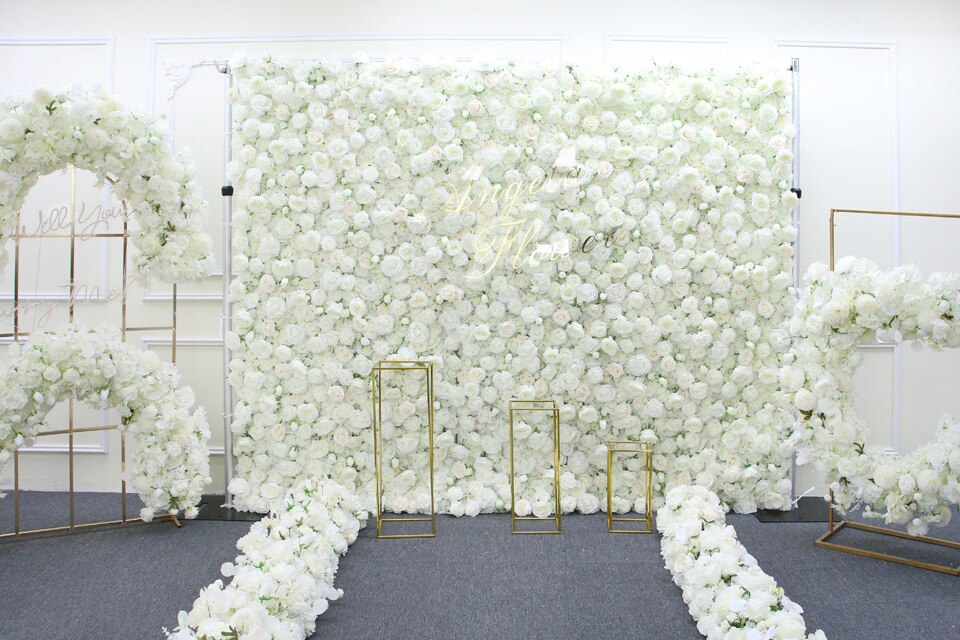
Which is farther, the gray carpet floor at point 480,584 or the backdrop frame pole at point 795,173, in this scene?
Answer: the backdrop frame pole at point 795,173

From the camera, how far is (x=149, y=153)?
399 cm

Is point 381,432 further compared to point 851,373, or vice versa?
point 381,432

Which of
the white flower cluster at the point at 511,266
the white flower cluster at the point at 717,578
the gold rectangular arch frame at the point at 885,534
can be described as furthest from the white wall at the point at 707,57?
the white flower cluster at the point at 717,578

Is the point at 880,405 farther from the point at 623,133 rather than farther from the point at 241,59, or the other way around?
the point at 241,59

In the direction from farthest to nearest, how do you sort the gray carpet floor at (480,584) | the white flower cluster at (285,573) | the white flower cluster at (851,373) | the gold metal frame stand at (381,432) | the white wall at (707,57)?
the white wall at (707,57)
the gold metal frame stand at (381,432)
the white flower cluster at (851,373)
the gray carpet floor at (480,584)
the white flower cluster at (285,573)

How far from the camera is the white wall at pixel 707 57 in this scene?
4.72m

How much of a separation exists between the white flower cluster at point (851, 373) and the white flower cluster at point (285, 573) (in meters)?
2.68

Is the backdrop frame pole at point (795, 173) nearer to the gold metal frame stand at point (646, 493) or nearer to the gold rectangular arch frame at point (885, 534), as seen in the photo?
the gold rectangular arch frame at point (885, 534)

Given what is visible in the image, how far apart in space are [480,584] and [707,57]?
373 centimetres

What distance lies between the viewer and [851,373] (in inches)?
152

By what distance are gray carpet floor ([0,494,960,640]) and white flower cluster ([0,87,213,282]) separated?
1.63m

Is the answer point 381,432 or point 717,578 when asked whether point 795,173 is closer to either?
point 717,578

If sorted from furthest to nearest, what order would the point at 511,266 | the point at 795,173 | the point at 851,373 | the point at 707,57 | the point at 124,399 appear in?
the point at 707,57
the point at 795,173
the point at 511,266
the point at 124,399
the point at 851,373

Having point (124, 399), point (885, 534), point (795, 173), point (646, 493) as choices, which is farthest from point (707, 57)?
point (124, 399)
